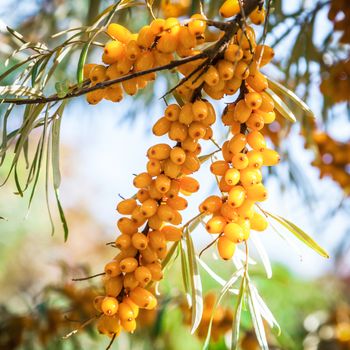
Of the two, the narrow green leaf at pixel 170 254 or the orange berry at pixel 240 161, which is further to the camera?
the narrow green leaf at pixel 170 254

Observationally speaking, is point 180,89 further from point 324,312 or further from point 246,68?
point 324,312

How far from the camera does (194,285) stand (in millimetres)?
728

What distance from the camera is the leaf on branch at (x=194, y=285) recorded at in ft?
2.30

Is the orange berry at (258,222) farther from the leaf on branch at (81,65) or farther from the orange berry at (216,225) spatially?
the leaf on branch at (81,65)

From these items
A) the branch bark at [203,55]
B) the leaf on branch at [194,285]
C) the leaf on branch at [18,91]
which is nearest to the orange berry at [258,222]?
the leaf on branch at [194,285]

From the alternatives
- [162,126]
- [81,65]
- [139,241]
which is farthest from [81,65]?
[139,241]

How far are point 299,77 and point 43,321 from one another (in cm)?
98

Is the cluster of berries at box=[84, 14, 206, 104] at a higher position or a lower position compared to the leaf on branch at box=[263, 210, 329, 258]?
higher

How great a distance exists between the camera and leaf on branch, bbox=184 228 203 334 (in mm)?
700

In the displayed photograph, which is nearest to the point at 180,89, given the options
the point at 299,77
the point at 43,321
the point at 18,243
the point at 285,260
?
the point at 299,77

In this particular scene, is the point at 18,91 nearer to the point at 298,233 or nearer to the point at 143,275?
the point at 143,275

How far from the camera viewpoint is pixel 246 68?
2.14ft

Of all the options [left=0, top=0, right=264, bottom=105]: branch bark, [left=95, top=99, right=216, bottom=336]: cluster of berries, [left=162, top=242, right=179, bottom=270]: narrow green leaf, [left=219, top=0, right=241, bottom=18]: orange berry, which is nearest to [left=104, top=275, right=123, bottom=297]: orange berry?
[left=95, top=99, right=216, bottom=336]: cluster of berries

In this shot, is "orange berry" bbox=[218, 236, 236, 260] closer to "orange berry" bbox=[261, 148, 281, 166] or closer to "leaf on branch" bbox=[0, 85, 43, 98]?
"orange berry" bbox=[261, 148, 281, 166]
